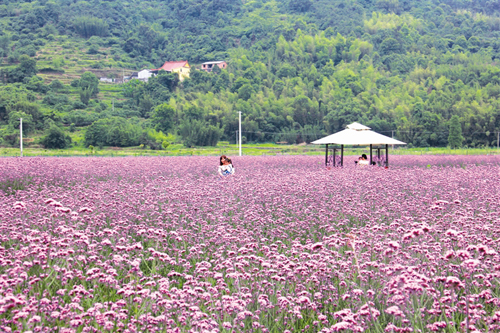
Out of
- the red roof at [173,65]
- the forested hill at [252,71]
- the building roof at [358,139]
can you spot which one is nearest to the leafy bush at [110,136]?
the forested hill at [252,71]

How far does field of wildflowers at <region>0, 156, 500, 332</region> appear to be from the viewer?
276cm

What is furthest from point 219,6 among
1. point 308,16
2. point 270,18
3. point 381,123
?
point 381,123

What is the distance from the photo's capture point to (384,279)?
363 centimetres

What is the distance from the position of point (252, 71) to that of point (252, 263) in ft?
320

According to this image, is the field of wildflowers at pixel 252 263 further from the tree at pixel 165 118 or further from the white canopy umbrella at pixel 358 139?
the tree at pixel 165 118

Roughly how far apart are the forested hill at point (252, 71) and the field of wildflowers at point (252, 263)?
162ft

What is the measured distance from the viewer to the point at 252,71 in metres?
99.6

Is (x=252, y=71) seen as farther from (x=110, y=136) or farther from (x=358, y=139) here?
(x=358, y=139)

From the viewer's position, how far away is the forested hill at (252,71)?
210 ft

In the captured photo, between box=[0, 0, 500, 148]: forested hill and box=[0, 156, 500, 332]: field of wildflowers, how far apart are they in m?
49.4

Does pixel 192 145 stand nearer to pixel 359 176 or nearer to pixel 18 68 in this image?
pixel 359 176

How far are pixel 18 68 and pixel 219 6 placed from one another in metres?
99.2

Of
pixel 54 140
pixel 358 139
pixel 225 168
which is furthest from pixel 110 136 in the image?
pixel 225 168

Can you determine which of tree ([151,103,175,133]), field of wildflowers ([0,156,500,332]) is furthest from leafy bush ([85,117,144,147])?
field of wildflowers ([0,156,500,332])
